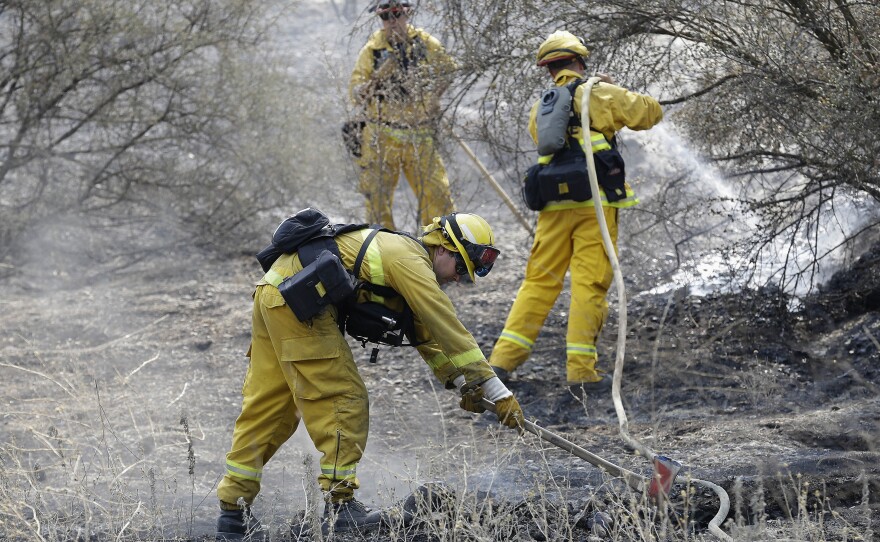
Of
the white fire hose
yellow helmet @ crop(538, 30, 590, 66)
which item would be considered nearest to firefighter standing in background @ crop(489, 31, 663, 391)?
yellow helmet @ crop(538, 30, 590, 66)

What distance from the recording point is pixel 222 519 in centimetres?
407

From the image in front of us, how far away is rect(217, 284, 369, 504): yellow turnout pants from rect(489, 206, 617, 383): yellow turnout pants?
1826 mm

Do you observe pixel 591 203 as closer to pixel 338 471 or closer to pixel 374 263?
pixel 374 263

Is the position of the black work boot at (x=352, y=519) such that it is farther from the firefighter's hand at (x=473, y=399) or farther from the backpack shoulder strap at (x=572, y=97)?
the backpack shoulder strap at (x=572, y=97)

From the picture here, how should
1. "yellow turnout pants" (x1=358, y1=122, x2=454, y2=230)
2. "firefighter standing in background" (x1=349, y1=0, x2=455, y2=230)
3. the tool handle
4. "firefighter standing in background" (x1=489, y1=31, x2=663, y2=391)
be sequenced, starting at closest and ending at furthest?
the tool handle, "firefighter standing in background" (x1=489, y1=31, x2=663, y2=391), "firefighter standing in background" (x1=349, y1=0, x2=455, y2=230), "yellow turnout pants" (x1=358, y1=122, x2=454, y2=230)

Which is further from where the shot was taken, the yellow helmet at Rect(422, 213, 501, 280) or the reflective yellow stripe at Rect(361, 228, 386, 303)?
the yellow helmet at Rect(422, 213, 501, 280)

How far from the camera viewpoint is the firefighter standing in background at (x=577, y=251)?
5465 mm

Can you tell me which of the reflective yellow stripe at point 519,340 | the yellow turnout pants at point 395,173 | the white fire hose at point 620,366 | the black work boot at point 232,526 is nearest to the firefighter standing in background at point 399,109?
the yellow turnout pants at point 395,173

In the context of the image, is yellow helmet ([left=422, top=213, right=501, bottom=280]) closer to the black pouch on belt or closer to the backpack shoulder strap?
the black pouch on belt

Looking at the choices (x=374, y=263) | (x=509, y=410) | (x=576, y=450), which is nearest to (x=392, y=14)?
(x=374, y=263)

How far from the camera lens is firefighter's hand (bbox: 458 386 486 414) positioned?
156 inches

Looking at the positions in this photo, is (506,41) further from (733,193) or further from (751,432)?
(751,432)

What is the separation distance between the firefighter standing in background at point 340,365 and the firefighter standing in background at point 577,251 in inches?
60.3

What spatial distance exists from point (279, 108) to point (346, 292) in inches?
269
